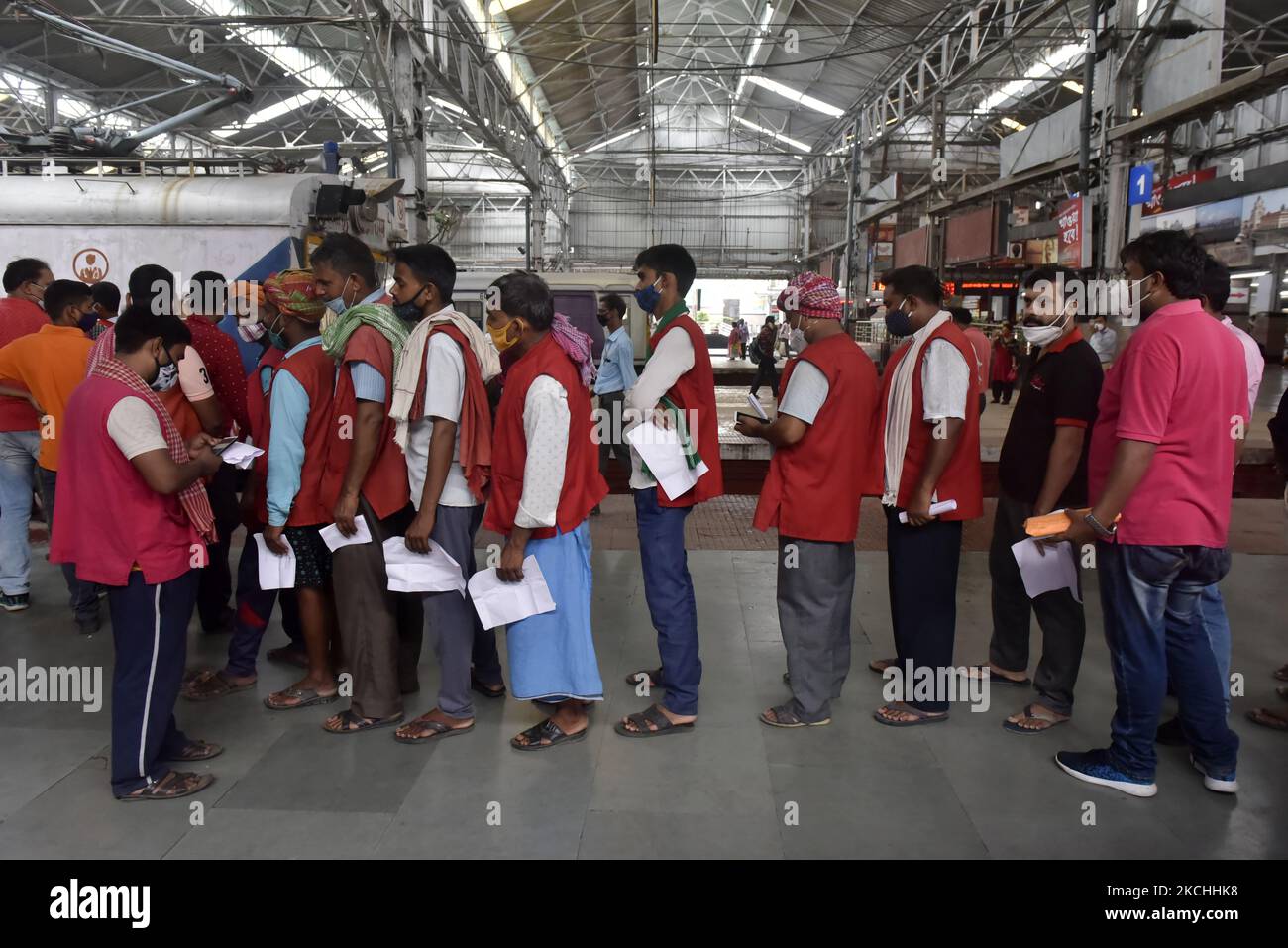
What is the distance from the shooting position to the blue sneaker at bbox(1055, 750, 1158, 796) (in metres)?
3.04

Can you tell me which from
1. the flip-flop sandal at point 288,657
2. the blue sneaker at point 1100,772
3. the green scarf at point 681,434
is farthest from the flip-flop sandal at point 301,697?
the blue sneaker at point 1100,772

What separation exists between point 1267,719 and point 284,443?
13.3 ft

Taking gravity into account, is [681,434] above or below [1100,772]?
above

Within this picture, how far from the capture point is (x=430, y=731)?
3.46 meters

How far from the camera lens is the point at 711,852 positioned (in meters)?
2.71

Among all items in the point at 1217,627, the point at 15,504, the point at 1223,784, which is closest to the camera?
the point at 1223,784

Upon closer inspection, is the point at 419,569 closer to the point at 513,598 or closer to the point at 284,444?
the point at 513,598

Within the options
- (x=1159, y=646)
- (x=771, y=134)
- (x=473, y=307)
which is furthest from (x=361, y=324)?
(x=771, y=134)

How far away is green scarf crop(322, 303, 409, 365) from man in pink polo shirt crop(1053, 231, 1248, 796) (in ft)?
8.30

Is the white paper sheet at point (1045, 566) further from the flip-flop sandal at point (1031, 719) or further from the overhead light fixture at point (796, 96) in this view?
the overhead light fixture at point (796, 96)

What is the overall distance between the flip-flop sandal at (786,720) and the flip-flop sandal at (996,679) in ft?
2.71

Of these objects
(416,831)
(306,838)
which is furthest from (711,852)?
(306,838)

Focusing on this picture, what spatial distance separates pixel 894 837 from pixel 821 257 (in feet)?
101
